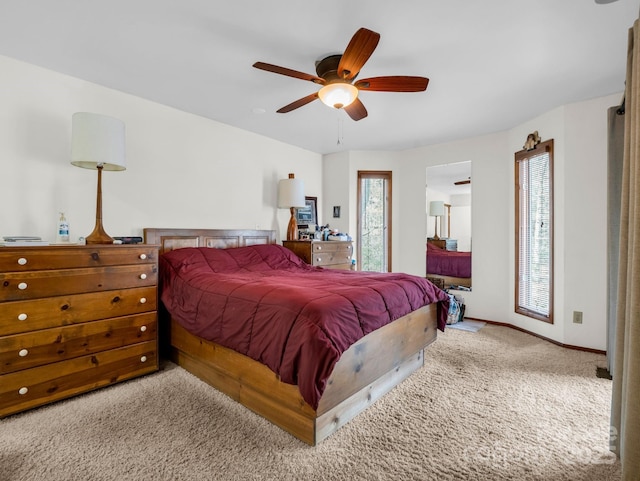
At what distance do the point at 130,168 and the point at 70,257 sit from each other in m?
1.16

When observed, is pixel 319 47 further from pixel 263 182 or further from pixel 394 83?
pixel 263 182

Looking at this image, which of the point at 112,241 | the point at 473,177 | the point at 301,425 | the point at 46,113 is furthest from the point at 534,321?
the point at 46,113

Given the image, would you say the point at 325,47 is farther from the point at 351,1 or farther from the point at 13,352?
the point at 13,352

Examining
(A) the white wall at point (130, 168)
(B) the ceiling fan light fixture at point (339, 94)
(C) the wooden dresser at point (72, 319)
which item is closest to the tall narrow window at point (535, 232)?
(B) the ceiling fan light fixture at point (339, 94)

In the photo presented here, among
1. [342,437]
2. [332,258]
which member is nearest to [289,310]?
[342,437]

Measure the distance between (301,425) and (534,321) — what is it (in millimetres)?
3220

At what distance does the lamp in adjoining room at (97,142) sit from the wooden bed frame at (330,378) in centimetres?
113

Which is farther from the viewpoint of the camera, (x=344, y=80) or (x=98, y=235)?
(x=98, y=235)

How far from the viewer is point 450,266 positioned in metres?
4.60

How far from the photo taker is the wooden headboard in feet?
10.2

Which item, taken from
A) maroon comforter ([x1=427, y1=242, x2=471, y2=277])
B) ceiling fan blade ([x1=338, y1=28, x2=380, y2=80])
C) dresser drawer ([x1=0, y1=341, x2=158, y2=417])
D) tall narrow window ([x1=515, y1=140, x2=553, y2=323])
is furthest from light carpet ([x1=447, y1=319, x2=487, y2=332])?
dresser drawer ([x1=0, y1=341, x2=158, y2=417])

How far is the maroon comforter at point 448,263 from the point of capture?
450 centimetres

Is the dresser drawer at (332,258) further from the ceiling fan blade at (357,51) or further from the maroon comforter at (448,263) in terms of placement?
the ceiling fan blade at (357,51)

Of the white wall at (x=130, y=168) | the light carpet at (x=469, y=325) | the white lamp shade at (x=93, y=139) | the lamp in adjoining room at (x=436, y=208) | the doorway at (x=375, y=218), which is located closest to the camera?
the white lamp shade at (x=93, y=139)
